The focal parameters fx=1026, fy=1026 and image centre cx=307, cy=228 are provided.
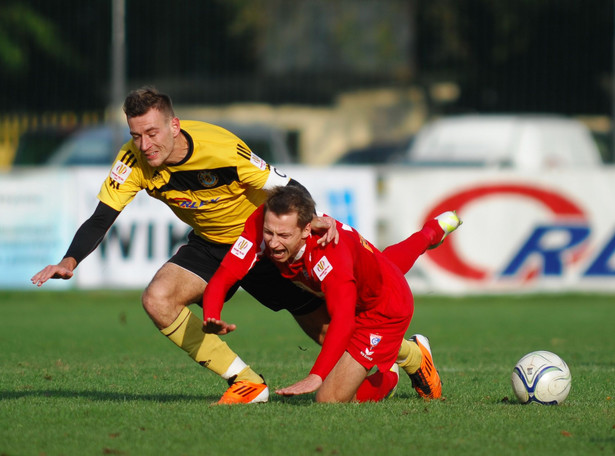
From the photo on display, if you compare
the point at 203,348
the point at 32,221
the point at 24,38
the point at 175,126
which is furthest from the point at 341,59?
the point at 203,348

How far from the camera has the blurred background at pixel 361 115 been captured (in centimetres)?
→ 1416

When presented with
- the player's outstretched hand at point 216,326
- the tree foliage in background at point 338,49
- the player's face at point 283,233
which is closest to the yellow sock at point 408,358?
the player's face at point 283,233

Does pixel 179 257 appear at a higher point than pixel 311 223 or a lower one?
lower

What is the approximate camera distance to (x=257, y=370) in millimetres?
8164

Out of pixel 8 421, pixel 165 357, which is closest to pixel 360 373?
pixel 8 421

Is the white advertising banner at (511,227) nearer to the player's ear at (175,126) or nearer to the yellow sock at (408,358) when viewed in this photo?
the yellow sock at (408,358)

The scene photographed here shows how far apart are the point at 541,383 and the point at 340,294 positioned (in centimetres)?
157

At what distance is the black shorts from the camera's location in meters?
6.64

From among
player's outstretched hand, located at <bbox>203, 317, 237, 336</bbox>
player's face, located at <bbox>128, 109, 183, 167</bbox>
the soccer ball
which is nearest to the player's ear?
player's face, located at <bbox>128, 109, 183, 167</bbox>

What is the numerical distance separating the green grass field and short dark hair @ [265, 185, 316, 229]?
114cm

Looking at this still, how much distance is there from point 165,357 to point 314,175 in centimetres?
569

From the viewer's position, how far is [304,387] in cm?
542

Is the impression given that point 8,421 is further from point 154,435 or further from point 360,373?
point 360,373

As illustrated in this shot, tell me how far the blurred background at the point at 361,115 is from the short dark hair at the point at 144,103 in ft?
25.7
